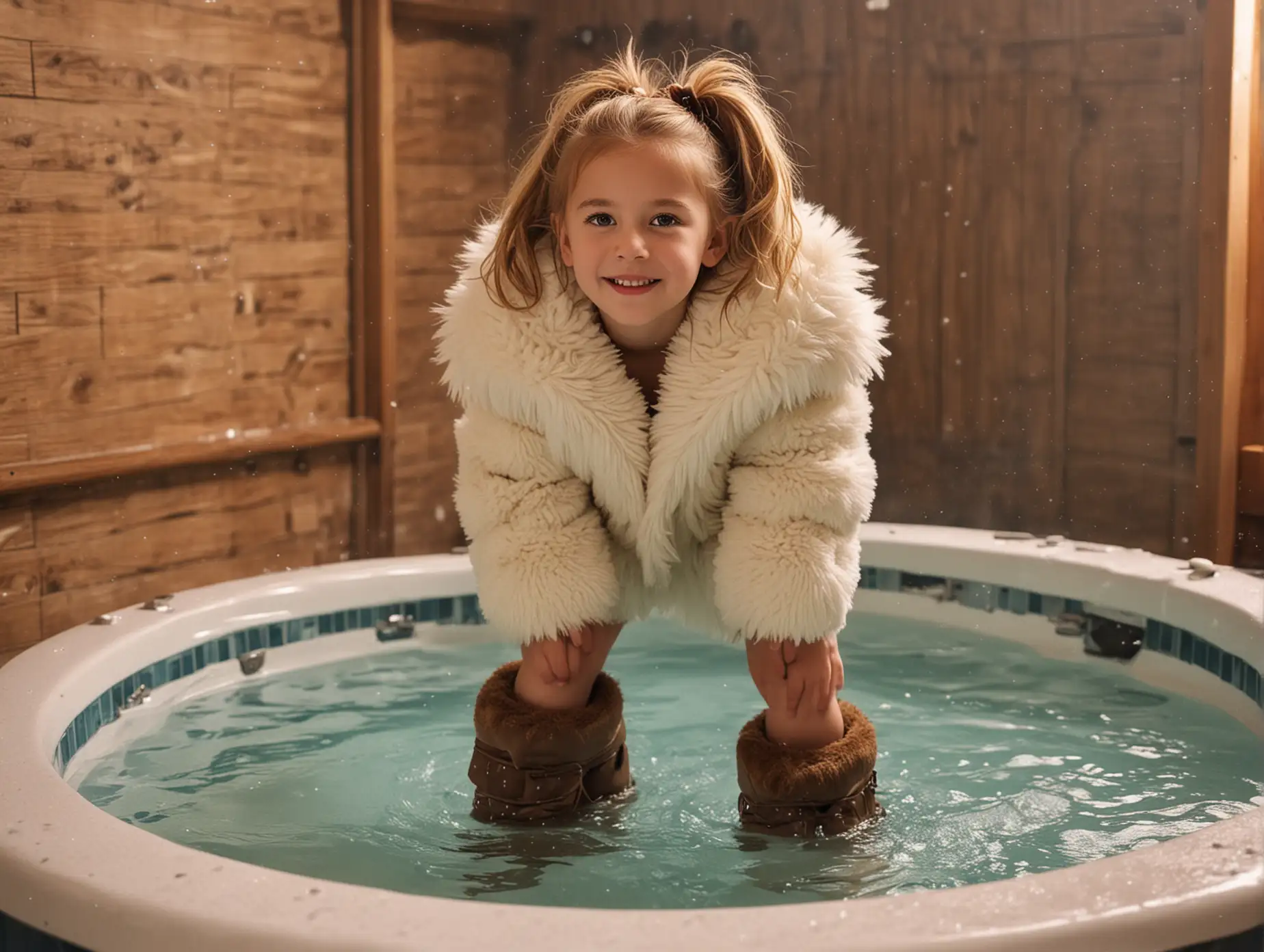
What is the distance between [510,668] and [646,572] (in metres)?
0.22

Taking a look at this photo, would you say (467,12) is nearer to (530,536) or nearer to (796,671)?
(530,536)

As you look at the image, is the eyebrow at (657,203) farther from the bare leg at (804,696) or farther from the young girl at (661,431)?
the bare leg at (804,696)

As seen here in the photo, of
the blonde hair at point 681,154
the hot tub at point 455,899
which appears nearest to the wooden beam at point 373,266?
the hot tub at point 455,899

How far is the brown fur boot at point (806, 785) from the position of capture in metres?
1.64

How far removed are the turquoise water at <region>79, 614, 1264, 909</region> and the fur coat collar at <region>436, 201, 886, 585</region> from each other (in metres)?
0.37

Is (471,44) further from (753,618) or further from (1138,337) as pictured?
(753,618)

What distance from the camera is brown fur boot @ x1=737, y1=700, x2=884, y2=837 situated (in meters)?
1.64

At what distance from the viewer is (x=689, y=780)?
1.87 metres

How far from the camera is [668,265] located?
1672 mm

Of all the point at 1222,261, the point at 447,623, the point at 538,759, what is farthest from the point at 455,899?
the point at 1222,261

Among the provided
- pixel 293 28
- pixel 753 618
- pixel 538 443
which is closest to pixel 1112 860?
pixel 753 618

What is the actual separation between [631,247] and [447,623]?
3.75ft

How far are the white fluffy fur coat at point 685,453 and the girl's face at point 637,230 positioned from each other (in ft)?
0.24

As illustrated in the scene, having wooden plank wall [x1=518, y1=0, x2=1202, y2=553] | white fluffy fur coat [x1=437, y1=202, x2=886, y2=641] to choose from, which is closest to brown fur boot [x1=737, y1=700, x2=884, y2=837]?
white fluffy fur coat [x1=437, y1=202, x2=886, y2=641]
